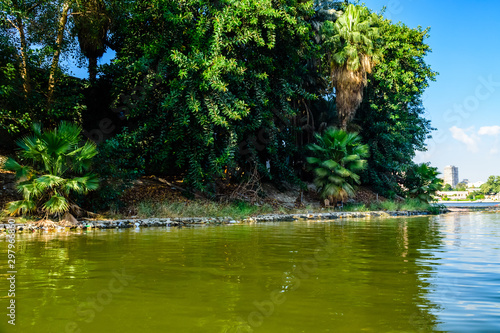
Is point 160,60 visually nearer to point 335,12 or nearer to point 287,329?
point 335,12

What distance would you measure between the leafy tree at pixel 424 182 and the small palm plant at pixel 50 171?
2382 cm

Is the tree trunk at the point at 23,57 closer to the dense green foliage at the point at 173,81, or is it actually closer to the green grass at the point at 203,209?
the dense green foliage at the point at 173,81

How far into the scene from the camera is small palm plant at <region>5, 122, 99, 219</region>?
12.8m

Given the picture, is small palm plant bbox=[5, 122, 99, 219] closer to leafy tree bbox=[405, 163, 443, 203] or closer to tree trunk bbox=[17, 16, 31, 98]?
tree trunk bbox=[17, 16, 31, 98]

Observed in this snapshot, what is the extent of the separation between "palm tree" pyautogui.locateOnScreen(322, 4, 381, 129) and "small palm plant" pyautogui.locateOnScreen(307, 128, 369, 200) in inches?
137

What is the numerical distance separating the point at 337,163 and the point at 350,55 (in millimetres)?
7248

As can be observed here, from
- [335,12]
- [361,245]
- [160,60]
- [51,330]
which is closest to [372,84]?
[335,12]

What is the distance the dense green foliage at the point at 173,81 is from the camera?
1683cm

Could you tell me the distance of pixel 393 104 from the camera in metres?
29.4

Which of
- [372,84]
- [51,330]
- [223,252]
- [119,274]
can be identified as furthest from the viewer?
[372,84]

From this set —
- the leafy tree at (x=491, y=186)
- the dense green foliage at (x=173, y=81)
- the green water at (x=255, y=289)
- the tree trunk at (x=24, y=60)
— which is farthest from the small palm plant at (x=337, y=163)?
the leafy tree at (x=491, y=186)

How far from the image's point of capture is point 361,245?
847cm

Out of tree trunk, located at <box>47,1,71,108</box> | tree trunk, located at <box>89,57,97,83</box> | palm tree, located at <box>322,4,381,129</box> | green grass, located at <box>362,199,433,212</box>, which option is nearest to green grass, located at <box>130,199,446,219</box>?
green grass, located at <box>362,199,433,212</box>

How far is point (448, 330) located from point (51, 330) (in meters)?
2.94
